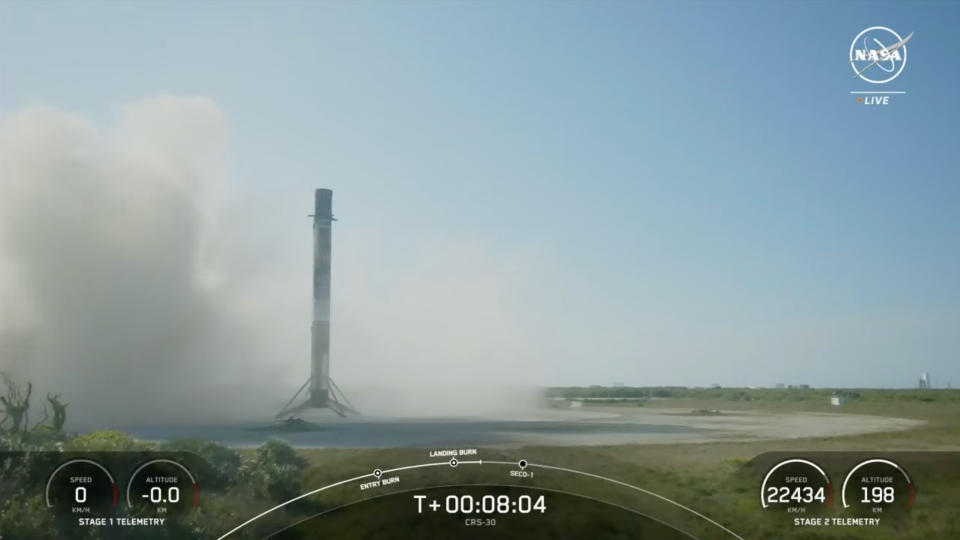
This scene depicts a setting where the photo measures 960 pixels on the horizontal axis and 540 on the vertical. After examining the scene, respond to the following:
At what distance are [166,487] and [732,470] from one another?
269 centimetres

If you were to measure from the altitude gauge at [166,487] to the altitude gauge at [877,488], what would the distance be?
3089mm

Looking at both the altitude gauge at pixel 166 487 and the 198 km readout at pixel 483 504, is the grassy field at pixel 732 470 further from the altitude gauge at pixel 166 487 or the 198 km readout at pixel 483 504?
the altitude gauge at pixel 166 487

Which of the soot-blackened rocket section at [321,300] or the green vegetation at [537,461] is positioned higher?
the soot-blackened rocket section at [321,300]

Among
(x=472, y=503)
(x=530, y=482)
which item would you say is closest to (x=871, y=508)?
(x=530, y=482)

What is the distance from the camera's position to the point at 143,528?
11.3ft

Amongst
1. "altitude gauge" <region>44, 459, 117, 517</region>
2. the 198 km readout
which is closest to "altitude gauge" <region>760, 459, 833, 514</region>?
the 198 km readout

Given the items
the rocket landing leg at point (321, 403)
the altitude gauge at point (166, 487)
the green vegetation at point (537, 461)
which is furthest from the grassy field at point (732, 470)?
the altitude gauge at point (166, 487)

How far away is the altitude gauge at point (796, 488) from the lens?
3.49m

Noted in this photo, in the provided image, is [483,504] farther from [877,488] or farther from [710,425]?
[877,488]

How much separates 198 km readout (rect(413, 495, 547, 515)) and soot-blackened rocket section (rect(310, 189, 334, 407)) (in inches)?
27.6

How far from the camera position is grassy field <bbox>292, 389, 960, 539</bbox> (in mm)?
3488

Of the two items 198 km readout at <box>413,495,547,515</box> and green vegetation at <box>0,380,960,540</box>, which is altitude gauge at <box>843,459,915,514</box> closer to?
green vegetation at <box>0,380,960,540</box>

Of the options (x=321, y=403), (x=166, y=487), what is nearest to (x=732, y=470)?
(x=321, y=403)

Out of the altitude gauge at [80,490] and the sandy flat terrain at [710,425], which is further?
the sandy flat terrain at [710,425]
